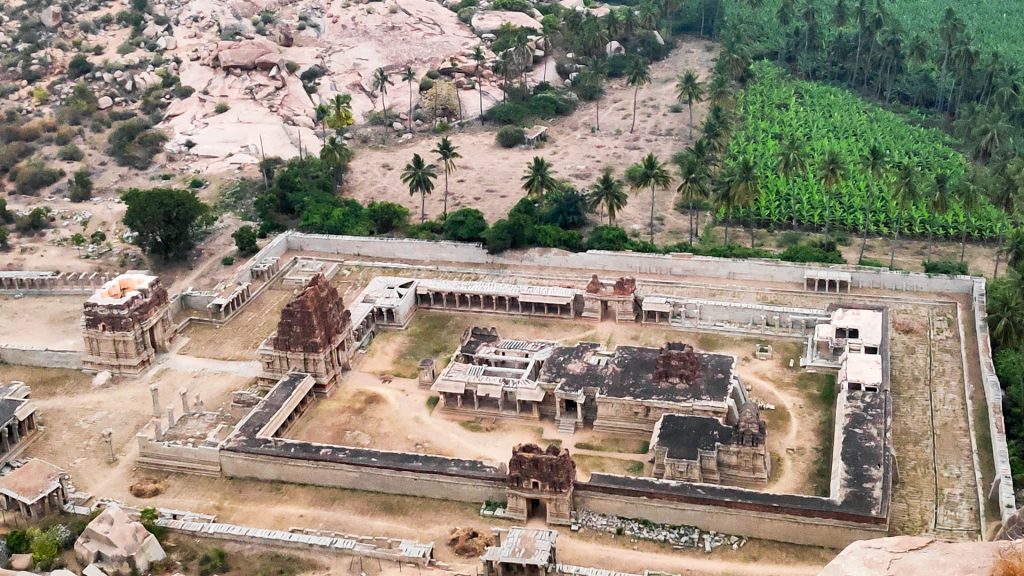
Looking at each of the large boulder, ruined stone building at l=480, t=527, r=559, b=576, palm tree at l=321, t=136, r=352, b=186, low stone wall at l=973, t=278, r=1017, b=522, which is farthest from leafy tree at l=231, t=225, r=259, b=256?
the large boulder

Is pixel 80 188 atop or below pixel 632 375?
below

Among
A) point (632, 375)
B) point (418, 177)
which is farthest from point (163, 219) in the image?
point (632, 375)

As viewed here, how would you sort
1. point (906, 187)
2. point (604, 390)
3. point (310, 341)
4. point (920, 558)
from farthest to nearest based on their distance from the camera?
point (906, 187) → point (310, 341) → point (604, 390) → point (920, 558)

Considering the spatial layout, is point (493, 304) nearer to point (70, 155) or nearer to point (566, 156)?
point (566, 156)

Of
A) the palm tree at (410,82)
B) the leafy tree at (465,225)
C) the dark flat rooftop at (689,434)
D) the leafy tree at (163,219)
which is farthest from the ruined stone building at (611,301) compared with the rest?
the palm tree at (410,82)

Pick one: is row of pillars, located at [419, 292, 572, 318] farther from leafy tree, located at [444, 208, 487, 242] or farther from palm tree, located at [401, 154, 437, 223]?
palm tree, located at [401, 154, 437, 223]

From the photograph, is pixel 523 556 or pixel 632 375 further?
pixel 632 375

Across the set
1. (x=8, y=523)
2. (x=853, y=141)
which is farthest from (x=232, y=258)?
(x=853, y=141)
